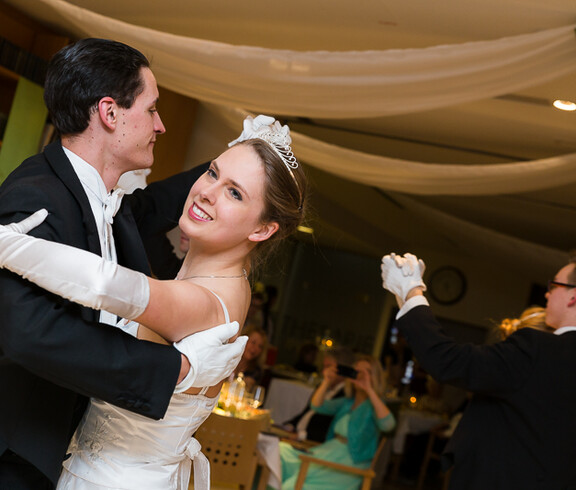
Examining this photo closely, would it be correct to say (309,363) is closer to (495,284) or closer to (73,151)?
(495,284)

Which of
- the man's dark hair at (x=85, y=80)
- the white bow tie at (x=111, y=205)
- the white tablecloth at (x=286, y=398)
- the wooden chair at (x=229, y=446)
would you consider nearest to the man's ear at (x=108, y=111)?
the man's dark hair at (x=85, y=80)

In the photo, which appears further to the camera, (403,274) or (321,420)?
(321,420)

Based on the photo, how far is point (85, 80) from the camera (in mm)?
1612

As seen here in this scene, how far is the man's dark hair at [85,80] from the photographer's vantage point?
5.25ft

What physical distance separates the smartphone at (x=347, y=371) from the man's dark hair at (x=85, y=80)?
3506mm

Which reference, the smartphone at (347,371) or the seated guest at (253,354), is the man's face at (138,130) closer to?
the smartphone at (347,371)

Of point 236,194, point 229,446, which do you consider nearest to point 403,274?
point 236,194

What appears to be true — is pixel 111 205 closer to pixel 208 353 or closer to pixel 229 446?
pixel 208 353

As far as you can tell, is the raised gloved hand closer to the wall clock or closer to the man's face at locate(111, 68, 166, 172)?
the man's face at locate(111, 68, 166, 172)

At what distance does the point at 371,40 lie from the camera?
3682mm

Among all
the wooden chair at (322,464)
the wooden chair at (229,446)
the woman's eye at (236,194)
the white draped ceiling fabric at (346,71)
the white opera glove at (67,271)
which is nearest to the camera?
the white opera glove at (67,271)

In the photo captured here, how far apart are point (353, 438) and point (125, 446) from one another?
3.47m

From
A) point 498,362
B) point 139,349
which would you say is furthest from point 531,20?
point 139,349

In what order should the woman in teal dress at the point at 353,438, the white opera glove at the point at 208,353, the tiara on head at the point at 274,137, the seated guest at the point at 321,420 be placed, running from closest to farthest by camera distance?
the white opera glove at the point at 208,353 → the tiara on head at the point at 274,137 → the woman in teal dress at the point at 353,438 → the seated guest at the point at 321,420
